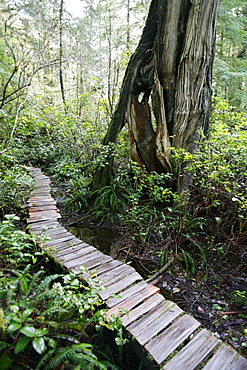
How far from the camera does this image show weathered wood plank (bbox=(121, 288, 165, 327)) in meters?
2.31

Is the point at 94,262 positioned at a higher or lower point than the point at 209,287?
higher

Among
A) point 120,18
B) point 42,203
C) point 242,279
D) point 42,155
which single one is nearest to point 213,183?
point 242,279

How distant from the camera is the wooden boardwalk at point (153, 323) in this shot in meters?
2.00

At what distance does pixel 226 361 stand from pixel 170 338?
1.66 ft

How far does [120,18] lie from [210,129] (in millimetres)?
10016

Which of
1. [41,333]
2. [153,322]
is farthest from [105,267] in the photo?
[41,333]

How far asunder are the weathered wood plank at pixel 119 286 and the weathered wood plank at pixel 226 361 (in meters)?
1.13

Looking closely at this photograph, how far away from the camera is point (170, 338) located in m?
2.17

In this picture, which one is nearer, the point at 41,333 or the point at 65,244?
the point at 41,333

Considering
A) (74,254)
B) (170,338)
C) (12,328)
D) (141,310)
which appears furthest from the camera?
(74,254)

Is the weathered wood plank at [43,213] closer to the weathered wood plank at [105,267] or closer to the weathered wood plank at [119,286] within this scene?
the weathered wood plank at [105,267]

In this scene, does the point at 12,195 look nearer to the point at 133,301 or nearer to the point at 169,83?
the point at 133,301

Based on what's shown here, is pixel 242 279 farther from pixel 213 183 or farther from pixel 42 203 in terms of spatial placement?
pixel 42 203

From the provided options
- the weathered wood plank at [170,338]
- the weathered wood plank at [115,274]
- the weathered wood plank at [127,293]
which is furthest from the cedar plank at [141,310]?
the weathered wood plank at [115,274]
